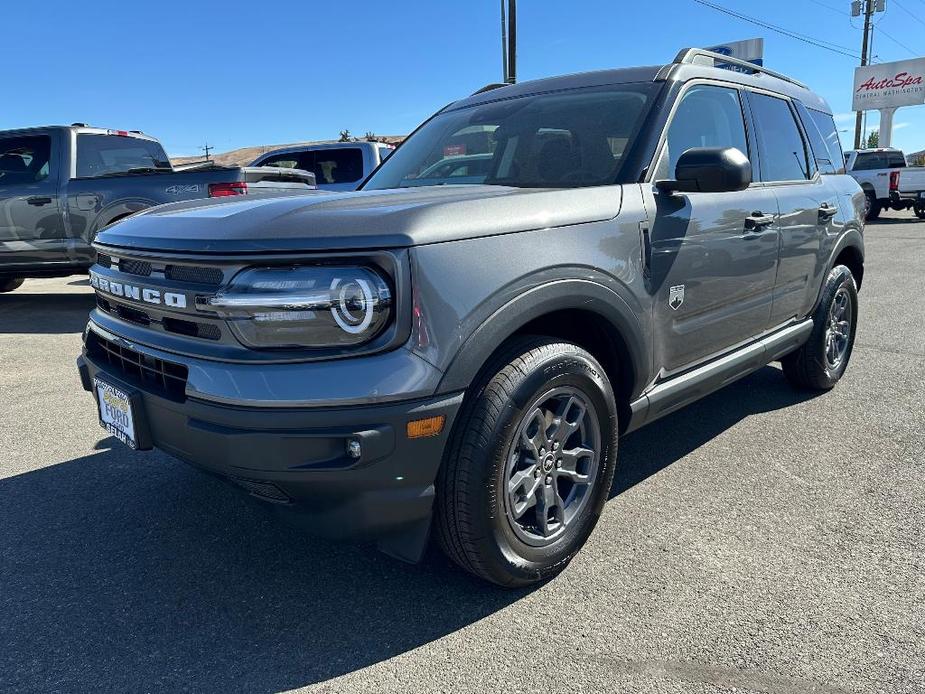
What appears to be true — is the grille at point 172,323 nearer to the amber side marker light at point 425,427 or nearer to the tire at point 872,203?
the amber side marker light at point 425,427

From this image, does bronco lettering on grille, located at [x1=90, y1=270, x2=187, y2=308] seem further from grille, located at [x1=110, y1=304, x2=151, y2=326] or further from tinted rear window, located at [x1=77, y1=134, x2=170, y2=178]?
tinted rear window, located at [x1=77, y1=134, x2=170, y2=178]

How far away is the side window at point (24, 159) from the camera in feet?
26.2

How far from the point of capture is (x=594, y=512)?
8.85 ft

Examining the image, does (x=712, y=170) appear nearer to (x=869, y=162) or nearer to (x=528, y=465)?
(x=528, y=465)

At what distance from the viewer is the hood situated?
2006mm

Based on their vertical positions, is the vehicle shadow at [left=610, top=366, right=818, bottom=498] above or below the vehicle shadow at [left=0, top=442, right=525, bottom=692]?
above

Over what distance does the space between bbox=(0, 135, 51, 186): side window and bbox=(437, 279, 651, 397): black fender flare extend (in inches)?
301

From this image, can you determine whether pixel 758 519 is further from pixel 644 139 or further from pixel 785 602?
pixel 644 139

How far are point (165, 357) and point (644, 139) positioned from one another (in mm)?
2033

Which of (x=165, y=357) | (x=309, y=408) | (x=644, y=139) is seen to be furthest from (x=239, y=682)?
(x=644, y=139)

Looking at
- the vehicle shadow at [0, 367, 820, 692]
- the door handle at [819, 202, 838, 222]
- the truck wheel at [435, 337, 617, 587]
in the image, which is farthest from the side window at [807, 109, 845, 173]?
the truck wheel at [435, 337, 617, 587]

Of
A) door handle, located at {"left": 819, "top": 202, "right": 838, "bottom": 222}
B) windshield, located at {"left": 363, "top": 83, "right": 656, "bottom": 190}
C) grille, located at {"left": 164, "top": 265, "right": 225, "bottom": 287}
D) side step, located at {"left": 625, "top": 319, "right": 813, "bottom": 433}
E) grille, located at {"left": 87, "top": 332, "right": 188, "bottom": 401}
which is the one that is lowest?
side step, located at {"left": 625, "top": 319, "right": 813, "bottom": 433}

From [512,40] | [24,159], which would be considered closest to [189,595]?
[24,159]

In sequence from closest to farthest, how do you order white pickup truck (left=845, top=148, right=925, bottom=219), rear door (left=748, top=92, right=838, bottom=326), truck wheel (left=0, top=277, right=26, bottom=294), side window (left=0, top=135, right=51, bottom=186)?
rear door (left=748, top=92, right=838, bottom=326), side window (left=0, top=135, right=51, bottom=186), truck wheel (left=0, top=277, right=26, bottom=294), white pickup truck (left=845, top=148, right=925, bottom=219)
